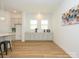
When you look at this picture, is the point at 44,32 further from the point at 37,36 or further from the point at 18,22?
the point at 18,22

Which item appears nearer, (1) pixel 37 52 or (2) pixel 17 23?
(1) pixel 37 52

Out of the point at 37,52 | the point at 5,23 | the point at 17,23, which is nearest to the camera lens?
the point at 37,52

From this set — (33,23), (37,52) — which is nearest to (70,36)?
(37,52)

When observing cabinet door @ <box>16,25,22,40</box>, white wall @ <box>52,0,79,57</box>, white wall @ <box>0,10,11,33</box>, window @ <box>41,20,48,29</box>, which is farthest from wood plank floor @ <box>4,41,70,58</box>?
window @ <box>41,20,48,29</box>

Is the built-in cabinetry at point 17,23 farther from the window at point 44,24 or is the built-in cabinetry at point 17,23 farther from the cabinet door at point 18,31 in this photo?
the window at point 44,24

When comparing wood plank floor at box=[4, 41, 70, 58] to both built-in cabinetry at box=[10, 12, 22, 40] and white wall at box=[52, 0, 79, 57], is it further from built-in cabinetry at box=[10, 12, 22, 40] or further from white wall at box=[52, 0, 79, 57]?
built-in cabinetry at box=[10, 12, 22, 40]

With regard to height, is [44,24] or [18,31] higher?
[44,24]

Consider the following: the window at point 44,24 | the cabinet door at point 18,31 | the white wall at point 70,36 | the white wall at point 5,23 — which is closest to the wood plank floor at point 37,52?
the white wall at point 70,36

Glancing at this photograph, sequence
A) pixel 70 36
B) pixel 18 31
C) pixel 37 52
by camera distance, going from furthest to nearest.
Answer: pixel 18 31 < pixel 37 52 < pixel 70 36

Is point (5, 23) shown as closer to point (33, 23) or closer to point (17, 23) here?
point (17, 23)

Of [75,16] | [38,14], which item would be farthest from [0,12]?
[75,16]

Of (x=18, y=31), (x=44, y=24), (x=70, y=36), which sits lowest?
(x=18, y=31)

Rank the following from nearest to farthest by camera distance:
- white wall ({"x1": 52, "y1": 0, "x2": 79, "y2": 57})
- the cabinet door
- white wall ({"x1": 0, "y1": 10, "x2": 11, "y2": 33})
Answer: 1. white wall ({"x1": 52, "y1": 0, "x2": 79, "y2": 57})
2. white wall ({"x1": 0, "y1": 10, "x2": 11, "y2": 33})
3. the cabinet door

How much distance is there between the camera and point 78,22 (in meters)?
4.07
